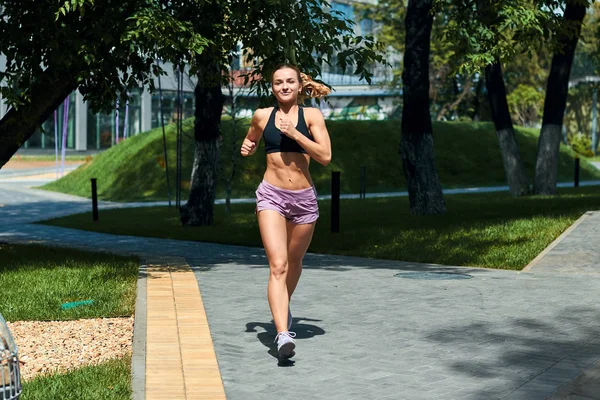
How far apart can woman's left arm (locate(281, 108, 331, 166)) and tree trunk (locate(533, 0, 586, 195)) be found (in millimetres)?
18536

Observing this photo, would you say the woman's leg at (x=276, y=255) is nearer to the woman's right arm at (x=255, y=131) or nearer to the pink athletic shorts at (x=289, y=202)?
the pink athletic shorts at (x=289, y=202)

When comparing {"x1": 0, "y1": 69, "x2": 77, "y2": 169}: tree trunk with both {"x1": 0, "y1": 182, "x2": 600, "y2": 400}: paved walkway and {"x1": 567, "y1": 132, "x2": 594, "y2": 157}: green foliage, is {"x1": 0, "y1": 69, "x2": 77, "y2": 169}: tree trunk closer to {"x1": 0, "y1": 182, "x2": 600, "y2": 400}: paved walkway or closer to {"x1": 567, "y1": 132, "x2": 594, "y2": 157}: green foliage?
{"x1": 0, "y1": 182, "x2": 600, "y2": 400}: paved walkway

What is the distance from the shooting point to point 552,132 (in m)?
26.6

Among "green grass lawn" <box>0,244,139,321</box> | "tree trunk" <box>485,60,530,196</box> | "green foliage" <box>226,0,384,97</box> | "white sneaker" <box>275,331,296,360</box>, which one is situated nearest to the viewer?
"white sneaker" <box>275,331,296,360</box>

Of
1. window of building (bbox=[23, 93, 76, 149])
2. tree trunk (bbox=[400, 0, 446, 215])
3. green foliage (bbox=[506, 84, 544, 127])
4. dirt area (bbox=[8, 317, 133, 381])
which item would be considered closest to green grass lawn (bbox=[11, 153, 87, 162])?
window of building (bbox=[23, 93, 76, 149])

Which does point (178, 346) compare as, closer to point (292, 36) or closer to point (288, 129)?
point (288, 129)

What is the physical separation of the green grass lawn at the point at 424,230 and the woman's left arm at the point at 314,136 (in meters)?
6.57

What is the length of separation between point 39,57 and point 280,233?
265 inches

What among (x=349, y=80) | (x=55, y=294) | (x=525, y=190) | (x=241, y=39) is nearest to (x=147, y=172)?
(x=525, y=190)

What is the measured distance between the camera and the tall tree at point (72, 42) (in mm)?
12336

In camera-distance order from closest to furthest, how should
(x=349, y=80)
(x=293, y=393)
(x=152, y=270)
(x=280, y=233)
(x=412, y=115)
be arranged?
(x=293, y=393)
(x=280, y=233)
(x=152, y=270)
(x=412, y=115)
(x=349, y=80)

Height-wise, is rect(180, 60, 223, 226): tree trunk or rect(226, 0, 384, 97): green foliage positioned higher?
rect(226, 0, 384, 97): green foliage

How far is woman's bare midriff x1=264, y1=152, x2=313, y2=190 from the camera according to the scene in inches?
294

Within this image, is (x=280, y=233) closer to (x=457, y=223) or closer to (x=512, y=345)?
(x=512, y=345)
